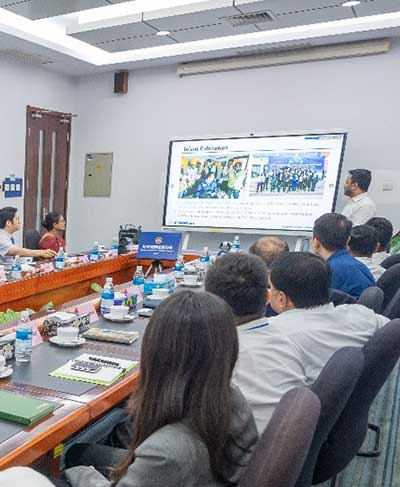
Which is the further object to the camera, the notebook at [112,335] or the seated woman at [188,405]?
the notebook at [112,335]

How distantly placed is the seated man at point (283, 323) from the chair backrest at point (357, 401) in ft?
0.41

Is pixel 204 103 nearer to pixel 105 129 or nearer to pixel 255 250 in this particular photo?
pixel 105 129

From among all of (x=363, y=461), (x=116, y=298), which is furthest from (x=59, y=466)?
(x=363, y=461)

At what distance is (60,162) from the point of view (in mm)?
6348

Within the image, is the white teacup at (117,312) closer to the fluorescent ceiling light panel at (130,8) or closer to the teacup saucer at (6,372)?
the teacup saucer at (6,372)

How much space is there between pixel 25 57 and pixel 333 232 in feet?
14.2

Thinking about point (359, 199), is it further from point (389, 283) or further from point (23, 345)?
point (23, 345)

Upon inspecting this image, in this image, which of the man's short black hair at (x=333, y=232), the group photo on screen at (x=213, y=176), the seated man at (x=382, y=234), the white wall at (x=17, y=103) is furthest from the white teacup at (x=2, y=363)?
the white wall at (x=17, y=103)

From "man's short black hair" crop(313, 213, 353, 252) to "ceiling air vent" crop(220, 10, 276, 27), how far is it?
7.56ft

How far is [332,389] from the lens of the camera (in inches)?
45.5

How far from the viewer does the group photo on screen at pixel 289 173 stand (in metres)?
4.89

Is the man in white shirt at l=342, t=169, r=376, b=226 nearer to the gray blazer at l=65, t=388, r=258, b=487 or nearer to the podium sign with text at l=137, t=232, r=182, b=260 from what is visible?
the podium sign with text at l=137, t=232, r=182, b=260

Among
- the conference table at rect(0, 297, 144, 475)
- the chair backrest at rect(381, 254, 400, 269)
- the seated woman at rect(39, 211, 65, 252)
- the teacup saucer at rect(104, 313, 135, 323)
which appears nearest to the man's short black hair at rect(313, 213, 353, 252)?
the chair backrest at rect(381, 254, 400, 269)

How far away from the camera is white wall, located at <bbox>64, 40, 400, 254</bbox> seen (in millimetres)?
4906
